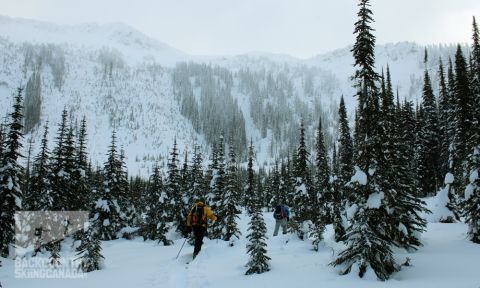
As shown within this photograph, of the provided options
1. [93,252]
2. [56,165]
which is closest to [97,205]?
[56,165]

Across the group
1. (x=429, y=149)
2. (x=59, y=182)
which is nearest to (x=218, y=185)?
(x=59, y=182)

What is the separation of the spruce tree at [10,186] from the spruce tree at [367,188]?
23.1m

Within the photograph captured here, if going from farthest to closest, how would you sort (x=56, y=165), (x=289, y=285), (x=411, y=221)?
(x=56, y=165) → (x=411, y=221) → (x=289, y=285)

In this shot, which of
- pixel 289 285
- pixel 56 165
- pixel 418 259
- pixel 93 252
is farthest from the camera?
pixel 56 165

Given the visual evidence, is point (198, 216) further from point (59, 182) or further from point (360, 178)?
point (59, 182)

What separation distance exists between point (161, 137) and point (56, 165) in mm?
168332

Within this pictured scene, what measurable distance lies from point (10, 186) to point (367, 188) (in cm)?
2456

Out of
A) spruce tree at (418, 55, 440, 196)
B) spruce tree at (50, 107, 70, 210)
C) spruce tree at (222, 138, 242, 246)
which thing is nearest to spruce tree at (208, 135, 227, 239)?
spruce tree at (222, 138, 242, 246)

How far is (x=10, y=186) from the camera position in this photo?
24625 millimetres

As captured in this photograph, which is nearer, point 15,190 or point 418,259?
point 418,259

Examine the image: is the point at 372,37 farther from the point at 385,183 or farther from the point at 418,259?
the point at 418,259

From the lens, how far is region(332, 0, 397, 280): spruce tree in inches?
405

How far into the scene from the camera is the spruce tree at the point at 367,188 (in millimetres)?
10289

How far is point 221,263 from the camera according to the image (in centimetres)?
1438
